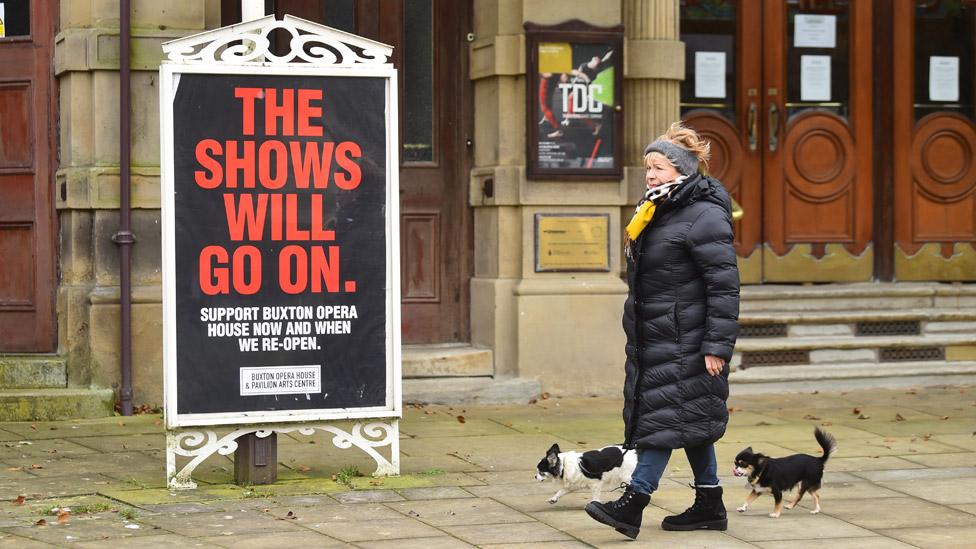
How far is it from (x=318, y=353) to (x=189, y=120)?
4.50ft

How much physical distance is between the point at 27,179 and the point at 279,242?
390cm

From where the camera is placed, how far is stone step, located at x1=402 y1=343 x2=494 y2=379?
1140cm

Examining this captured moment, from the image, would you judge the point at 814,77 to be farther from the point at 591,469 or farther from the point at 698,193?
the point at 591,469

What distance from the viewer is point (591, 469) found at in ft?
23.9

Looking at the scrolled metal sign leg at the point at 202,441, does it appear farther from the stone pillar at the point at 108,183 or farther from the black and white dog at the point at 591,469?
the stone pillar at the point at 108,183

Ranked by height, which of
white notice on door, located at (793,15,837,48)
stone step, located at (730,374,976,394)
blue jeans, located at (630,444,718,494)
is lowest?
stone step, located at (730,374,976,394)

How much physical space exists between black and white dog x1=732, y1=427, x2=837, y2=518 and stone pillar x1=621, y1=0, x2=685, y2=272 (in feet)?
15.3

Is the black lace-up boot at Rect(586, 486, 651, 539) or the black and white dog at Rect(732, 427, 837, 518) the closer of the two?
the black lace-up boot at Rect(586, 486, 651, 539)

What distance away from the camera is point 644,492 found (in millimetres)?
6852

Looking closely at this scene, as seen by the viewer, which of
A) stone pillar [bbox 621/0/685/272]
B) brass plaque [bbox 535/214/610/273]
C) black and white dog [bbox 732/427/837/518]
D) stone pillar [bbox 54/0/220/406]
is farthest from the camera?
stone pillar [bbox 621/0/685/272]

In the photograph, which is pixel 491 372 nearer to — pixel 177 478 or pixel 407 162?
pixel 407 162

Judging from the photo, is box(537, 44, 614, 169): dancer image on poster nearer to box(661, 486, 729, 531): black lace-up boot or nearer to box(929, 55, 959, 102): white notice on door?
box(929, 55, 959, 102): white notice on door

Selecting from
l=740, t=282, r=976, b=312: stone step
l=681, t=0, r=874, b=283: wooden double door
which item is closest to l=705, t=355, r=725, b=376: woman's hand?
l=740, t=282, r=976, b=312: stone step

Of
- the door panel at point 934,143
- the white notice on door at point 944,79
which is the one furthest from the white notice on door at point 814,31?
the white notice on door at point 944,79
